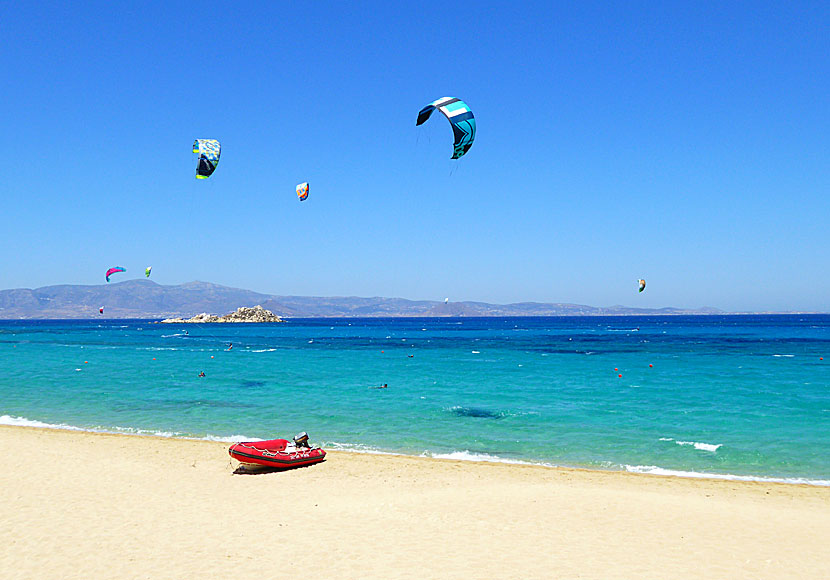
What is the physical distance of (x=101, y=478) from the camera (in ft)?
43.0

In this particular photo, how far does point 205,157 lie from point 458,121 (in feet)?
45.9

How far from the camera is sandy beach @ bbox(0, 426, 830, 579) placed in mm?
8234

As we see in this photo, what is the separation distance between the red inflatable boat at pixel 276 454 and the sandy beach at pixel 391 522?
0.37m

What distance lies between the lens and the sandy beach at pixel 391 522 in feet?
27.0

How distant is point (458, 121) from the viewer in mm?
18125

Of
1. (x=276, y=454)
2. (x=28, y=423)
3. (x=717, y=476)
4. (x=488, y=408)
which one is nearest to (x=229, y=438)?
(x=276, y=454)

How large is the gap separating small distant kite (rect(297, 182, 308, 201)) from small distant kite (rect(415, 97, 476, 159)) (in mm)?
17972

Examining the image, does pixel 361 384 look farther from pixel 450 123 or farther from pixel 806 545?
pixel 806 545

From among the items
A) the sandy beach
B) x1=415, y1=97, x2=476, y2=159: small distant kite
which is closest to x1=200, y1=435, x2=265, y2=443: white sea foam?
the sandy beach

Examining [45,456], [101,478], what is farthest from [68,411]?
[101,478]

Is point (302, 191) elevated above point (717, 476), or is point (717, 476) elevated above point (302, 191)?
point (302, 191)

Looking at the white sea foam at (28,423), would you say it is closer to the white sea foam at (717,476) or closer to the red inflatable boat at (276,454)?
the red inflatable boat at (276,454)

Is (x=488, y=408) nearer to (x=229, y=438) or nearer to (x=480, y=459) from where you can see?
(x=480, y=459)

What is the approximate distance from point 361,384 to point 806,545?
80.0 ft
